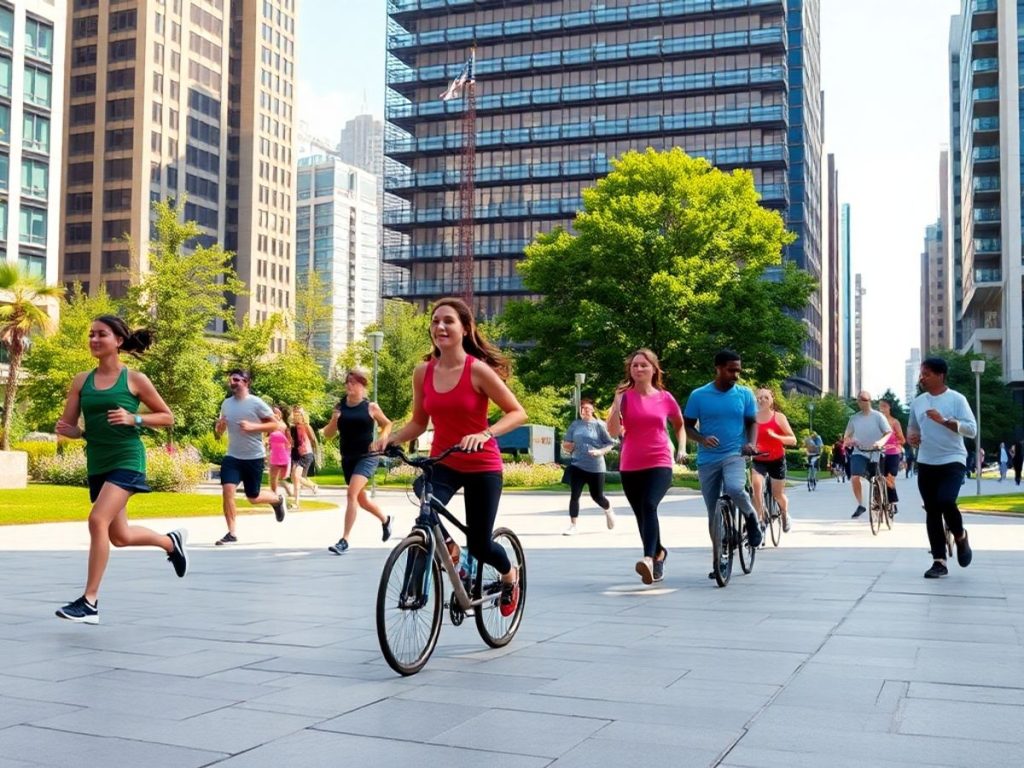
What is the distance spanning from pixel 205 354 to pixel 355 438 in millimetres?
30262

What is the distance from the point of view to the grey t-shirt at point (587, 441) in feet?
49.4

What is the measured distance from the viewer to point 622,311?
140 ft

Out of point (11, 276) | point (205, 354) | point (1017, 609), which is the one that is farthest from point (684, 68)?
point (1017, 609)

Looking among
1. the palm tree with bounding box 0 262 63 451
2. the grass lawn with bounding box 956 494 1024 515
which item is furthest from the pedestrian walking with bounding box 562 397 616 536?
the palm tree with bounding box 0 262 63 451

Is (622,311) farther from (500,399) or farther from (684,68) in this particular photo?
(684,68)

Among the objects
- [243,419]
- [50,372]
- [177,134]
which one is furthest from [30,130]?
[243,419]

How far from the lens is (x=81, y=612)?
23.8 ft

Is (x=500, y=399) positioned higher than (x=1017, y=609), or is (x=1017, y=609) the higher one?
(x=500, y=399)

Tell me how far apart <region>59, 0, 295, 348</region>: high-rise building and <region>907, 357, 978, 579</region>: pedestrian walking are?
306ft

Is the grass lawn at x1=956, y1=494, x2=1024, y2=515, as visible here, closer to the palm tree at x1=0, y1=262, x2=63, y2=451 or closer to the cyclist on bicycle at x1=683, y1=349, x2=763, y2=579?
the cyclist on bicycle at x1=683, y1=349, x2=763, y2=579

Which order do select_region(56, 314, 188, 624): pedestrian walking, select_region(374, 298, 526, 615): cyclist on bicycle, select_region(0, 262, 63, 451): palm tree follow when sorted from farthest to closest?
select_region(0, 262, 63, 451): palm tree < select_region(56, 314, 188, 624): pedestrian walking < select_region(374, 298, 526, 615): cyclist on bicycle

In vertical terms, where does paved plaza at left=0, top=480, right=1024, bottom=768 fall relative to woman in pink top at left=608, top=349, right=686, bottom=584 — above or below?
below

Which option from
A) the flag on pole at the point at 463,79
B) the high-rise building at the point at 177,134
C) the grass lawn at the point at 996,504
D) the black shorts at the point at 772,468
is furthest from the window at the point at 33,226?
the black shorts at the point at 772,468

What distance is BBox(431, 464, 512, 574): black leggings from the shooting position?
6172mm
